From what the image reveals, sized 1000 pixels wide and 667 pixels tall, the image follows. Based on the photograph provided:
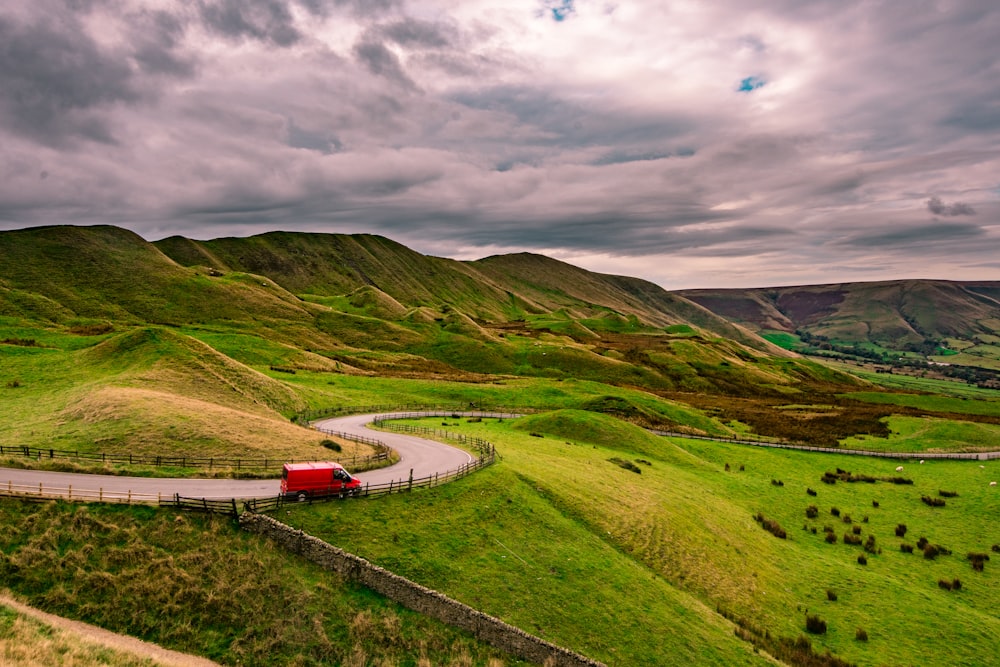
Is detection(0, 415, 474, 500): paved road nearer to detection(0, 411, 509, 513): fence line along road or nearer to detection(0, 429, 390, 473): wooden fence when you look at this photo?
detection(0, 411, 509, 513): fence line along road

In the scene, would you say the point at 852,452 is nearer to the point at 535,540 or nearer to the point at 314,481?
the point at 535,540

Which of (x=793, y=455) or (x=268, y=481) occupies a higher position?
(x=268, y=481)

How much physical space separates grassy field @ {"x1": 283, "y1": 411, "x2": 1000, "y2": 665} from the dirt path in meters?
8.12

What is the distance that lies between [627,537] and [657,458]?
27182 mm

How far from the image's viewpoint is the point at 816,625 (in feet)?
100

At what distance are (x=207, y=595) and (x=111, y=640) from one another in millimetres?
3734

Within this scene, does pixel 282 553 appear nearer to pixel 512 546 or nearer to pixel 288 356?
pixel 512 546

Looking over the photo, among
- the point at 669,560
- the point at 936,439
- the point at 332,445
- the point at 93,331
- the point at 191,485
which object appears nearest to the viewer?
the point at 191,485

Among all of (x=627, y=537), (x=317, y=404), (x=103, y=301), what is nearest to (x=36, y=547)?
(x=627, y=537)

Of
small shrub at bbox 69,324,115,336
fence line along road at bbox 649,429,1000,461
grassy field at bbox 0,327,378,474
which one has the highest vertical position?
small shrub at bbox 69,324,115,336

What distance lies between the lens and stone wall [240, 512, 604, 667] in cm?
2462

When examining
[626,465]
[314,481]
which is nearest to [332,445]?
[314,481]

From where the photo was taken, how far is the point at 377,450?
150 feet

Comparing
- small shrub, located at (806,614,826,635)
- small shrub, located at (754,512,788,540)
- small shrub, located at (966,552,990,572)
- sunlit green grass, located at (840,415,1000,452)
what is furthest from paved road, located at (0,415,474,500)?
sunlit green grass, located at (840,415,1000,452)
